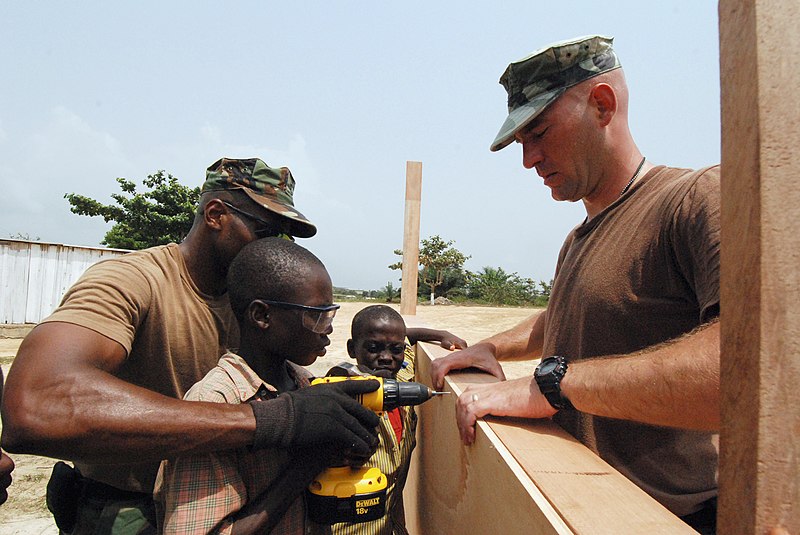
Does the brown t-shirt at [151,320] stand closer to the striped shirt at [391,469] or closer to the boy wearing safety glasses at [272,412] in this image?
the boy wearing safety glasses at [272,412]

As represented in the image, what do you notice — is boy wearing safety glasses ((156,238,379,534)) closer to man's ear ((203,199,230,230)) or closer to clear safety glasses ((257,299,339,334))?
clear safety glasses ((257,299,339,334))

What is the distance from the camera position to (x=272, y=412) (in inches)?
56.7

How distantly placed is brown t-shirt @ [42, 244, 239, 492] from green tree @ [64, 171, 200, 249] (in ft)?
80.7

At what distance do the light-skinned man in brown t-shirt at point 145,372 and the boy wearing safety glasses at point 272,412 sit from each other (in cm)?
1

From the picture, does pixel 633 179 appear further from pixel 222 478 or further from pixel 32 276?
pixel 32 276

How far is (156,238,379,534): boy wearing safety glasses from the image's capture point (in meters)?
1.36

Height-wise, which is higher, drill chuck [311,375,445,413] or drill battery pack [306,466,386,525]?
drill chuck [311,375,445,413]

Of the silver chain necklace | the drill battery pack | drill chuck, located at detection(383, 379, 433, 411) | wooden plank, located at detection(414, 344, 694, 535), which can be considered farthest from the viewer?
the silver chain necklace

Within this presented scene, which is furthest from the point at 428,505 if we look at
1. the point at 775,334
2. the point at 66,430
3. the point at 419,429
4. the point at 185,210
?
the point at 185,210

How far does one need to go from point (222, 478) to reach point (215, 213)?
3.54 ft

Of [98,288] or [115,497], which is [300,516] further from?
[98,288]

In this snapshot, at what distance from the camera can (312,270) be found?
1.76 metres

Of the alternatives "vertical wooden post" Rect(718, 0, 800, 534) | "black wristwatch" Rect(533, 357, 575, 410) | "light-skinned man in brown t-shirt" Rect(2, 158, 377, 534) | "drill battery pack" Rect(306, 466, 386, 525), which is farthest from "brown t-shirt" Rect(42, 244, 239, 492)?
"vertical wooden post" Rect(718, 0, 800, 534)

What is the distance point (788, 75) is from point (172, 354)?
1.91 metres
